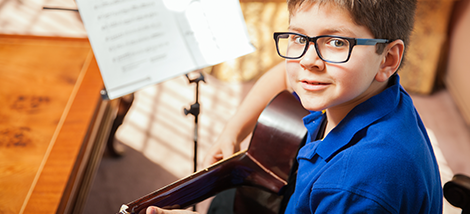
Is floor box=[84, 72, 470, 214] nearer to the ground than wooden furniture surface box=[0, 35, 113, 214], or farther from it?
nearer to the ground

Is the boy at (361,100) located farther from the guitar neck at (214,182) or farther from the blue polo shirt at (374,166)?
the guitar neck at (214,182)

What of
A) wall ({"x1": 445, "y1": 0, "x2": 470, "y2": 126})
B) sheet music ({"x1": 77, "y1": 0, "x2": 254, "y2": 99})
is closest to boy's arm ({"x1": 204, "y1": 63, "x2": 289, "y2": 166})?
sheet music ({"x1": 77, "y1": 0, "x2": 254, "y2": 99})

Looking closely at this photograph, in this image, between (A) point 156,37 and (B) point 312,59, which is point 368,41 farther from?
(A) point 156,37

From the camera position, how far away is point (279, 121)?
99 cm

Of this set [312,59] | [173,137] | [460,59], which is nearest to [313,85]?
[312,59]

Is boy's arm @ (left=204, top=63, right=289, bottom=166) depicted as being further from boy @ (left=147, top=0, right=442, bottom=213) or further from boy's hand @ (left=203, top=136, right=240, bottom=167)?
boy @ (left=147, top=0, right=442, bottom=213)

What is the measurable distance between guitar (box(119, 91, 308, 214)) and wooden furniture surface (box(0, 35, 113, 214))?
1.36ft

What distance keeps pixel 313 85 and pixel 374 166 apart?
0.18 meters

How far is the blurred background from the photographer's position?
67.1 inches

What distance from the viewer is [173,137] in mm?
1932

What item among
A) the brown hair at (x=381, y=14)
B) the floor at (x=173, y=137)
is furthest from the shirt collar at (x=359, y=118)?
the floor at (x=173, y=137)

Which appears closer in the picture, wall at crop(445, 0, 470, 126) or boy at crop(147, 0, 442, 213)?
boy at crop(147, 0, 442, 213)

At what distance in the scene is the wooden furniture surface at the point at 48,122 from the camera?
3.06 ft

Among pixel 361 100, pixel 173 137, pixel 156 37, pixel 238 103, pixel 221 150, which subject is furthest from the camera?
pixel 238 103
